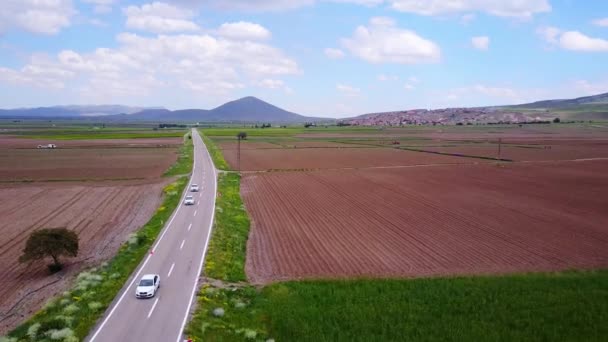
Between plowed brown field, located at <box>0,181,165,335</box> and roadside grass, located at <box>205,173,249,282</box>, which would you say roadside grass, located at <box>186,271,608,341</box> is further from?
plowed brown field, located at <box>0,181,165,335</box>

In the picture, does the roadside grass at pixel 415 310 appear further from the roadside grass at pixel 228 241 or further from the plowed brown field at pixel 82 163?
the plowed brown field at pixel 82 163

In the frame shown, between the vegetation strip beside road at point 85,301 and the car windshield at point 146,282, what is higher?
the car windshield at point 146,282

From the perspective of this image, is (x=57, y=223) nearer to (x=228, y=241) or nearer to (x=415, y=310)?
(x=228, y=241)

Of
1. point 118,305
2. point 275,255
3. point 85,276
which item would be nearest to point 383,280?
point 275,255

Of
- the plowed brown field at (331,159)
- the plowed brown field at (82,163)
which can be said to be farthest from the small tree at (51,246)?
the plowed brown field at (331,159)

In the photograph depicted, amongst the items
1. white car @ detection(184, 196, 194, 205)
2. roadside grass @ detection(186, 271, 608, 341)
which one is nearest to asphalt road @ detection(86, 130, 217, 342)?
roadside grass @ detection(186, 271, 608, 341)

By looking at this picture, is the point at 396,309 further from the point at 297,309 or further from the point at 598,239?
the point at 598,239
